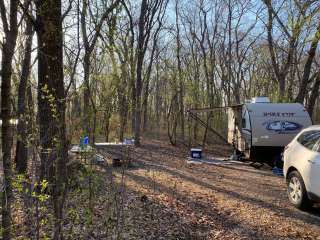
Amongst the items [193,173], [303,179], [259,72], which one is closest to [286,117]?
[193,173]

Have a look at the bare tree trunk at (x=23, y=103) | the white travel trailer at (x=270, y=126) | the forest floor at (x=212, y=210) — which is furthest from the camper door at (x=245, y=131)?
the bare tree trunk at (x=23, y=103)

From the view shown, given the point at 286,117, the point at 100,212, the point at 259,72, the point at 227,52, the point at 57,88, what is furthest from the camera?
the point at 259,72

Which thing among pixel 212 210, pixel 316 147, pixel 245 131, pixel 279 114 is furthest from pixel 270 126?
pixel 212 210

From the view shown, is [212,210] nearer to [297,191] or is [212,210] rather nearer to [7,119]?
[297,191]

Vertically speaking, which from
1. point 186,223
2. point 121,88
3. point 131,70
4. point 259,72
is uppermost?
point 259,72

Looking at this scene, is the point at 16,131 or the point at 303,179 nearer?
the point at 16,131

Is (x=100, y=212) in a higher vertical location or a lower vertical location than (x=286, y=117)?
lower

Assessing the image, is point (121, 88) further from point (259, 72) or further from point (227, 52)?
point (259, 72)

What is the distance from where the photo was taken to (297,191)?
906cm

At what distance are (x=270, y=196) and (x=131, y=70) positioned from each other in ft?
15.4

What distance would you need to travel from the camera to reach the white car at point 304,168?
8.22 metres

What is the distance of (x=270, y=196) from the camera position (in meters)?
10.5

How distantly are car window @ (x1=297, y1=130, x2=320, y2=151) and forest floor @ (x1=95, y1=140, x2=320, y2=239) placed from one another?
131 centimetres

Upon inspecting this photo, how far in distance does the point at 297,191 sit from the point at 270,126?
26.7 ft
